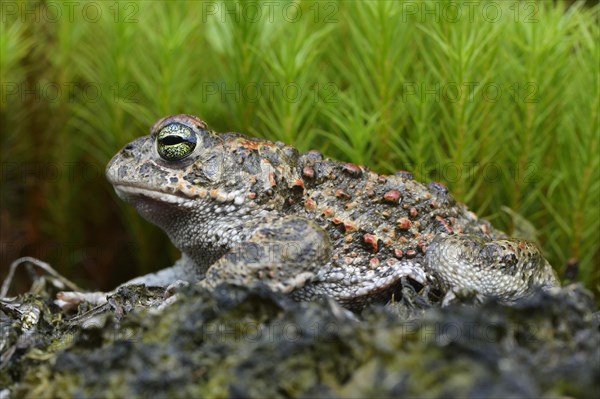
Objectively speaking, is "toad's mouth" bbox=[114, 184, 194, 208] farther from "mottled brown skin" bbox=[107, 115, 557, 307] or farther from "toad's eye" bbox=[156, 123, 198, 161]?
"toad's eye" bbox=[156, 123, 198, 161]

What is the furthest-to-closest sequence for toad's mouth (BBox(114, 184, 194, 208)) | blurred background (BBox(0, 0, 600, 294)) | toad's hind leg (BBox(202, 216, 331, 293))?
blurred background (BBox(0, 0, 600, 294)) → toad's mouth (BBox(114, 184, 194, 208)) → toad's hind leg (BBox(202, 216, 331, 293))

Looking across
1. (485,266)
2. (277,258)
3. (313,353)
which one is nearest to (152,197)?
(277,258)

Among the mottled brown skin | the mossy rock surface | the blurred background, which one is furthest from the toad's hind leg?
the blurred background

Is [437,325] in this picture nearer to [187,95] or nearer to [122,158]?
[122,158]

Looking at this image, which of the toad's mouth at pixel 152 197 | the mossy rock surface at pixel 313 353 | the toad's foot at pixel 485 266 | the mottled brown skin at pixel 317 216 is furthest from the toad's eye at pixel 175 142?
the toad's foot at pixel 485 266

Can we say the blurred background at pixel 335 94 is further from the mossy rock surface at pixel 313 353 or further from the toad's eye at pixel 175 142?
the mossy rock surface at pixel 313 353

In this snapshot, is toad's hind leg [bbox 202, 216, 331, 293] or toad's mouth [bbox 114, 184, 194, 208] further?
toad's mouth [bbox 114, 184, 194, 208]

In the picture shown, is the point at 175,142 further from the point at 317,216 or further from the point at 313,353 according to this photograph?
the point at 313,353
